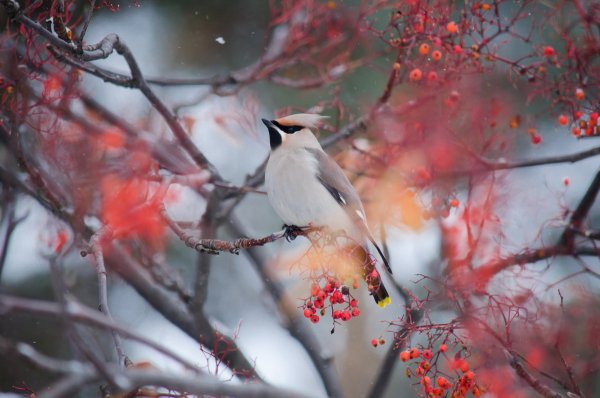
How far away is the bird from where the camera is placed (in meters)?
3.41

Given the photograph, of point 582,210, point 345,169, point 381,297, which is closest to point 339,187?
point 381,297

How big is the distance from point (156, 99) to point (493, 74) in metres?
2.23

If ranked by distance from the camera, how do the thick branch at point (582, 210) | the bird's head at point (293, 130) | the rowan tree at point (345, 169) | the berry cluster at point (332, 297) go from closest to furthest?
the berry cluster at point (332, 297) → the rowan tree at point (345, 169) → the thick branch at point (582, 210) → the bird's head at point (293, 130)

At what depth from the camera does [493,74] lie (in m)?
4.68

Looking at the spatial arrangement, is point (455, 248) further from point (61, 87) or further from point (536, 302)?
point (61, 87)

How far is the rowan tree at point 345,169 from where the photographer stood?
3107mm

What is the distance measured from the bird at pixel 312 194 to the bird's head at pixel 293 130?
1 centimetres

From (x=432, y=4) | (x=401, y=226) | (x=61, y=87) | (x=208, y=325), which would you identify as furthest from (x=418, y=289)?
(x=61, y=87)

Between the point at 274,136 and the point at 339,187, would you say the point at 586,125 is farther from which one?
the point at 274,136

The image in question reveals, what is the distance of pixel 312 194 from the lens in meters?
3.50

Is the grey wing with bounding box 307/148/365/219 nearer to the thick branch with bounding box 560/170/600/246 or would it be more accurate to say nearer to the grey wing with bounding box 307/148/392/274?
the grey wing with bounding box 307/148/392/274

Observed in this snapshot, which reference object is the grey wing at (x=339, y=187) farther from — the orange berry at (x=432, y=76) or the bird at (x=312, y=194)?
the orange berry at (x=432, y=76)

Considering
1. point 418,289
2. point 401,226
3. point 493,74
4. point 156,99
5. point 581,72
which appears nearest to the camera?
point 581,72

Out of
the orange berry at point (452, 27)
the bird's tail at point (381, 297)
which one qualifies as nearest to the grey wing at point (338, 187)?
the bird's tail at point (381, 297)
